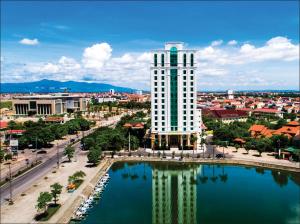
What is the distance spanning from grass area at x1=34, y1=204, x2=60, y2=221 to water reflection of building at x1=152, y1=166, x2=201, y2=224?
12.2 meters

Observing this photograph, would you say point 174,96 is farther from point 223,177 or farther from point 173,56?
point 223,177

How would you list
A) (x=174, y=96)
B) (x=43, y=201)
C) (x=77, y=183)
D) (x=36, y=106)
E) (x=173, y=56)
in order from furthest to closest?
(x=36, y=106) < (x=174, y=96) < (x=173, y=56) < (x=77, y=183) < (x=43, y=201)

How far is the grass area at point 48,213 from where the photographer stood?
35.3 metres

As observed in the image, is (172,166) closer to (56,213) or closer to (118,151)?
(118,151)

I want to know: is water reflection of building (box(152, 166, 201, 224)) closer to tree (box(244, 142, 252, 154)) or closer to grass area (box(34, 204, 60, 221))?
grass area (box(34, 204, 60, 221))

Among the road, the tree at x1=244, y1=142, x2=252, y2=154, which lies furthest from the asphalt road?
the tree at x1=244, y1=142, x2=252, y2=154

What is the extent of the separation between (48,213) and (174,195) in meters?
20.2

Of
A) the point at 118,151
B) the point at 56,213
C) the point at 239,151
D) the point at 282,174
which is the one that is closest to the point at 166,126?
the point at 118,151

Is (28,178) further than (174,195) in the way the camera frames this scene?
Yes

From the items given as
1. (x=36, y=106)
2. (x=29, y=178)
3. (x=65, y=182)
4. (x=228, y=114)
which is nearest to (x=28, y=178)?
(x=29, y=178)

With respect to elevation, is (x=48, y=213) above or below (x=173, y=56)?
below

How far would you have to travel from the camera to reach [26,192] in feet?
144

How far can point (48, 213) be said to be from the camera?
120ft

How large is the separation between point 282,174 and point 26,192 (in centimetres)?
4409
